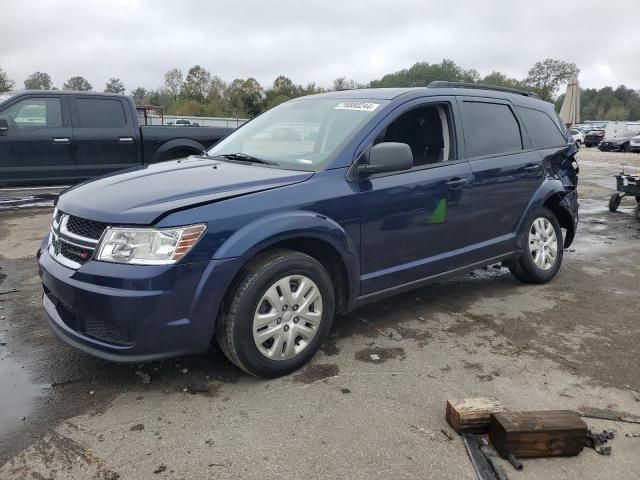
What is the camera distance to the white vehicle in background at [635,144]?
30634 mm

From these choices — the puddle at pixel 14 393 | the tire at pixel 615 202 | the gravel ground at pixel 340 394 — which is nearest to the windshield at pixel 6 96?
the gravel ground at pixel 340 394

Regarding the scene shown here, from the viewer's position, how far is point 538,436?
2615 mm

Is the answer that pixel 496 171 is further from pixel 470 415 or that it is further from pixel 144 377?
pixel 144 377

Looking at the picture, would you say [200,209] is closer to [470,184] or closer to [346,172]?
[346,172]

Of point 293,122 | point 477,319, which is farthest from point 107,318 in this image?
point 477,319

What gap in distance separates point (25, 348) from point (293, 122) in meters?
2.57

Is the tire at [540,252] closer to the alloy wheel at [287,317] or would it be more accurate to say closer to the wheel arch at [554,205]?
the wheel arch at [554,205]

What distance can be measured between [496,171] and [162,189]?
2820 mm

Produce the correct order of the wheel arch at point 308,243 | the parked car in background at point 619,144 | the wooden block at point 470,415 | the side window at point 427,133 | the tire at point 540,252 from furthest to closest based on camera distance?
the parked car in background at point 619,144
the tire at point 540,252
the side window at point 427,133
the wheel arch at point 308,243
the wooden block at point 470,415

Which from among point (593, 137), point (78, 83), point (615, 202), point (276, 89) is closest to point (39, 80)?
point (78, 83)

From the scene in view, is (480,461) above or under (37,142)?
under

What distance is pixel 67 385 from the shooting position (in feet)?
10.6

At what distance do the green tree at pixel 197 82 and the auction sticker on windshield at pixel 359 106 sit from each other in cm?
6563

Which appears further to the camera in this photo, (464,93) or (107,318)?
(464,93)
